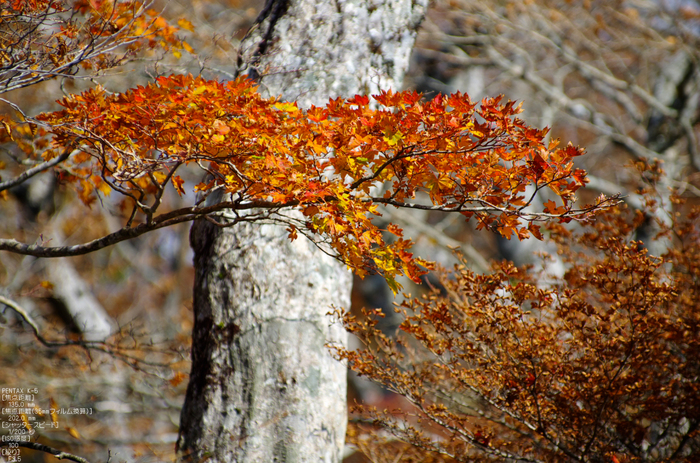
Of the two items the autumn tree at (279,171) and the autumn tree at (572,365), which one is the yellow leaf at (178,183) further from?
the autumn tree at (572,365)

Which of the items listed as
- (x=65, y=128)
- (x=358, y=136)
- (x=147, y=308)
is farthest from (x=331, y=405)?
(x=147, y=308)

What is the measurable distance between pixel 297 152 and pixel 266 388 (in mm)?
1321

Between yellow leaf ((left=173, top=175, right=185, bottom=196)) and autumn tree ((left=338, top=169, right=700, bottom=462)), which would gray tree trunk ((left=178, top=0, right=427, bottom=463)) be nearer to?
autumn tree ((left=338, top=169, right=700, bottom=462))

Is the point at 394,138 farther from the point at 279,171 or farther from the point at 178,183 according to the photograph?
the point at 178,183

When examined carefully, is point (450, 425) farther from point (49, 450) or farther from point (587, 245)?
point (49, 450)

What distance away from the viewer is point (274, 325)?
2.56 meters

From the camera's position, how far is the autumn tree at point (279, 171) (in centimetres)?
182

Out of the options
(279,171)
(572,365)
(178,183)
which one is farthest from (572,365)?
(178,183)

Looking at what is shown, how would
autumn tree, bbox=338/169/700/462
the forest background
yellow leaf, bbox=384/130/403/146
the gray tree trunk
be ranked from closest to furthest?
yellow leaf, bbox=384/130/403/146
autumn tree, bbox=338/169/700/462
the gray tree trunk
the forest background

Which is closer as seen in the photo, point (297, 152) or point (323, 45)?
point (297, 152)

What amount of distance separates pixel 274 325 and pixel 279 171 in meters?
1.04

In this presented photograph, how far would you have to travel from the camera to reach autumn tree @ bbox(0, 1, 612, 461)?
5.96 feet

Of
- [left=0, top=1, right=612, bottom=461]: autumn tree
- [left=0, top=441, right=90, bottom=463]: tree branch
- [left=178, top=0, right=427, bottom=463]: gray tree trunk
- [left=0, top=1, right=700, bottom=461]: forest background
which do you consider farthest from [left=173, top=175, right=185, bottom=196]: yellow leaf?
[left=0, top=441, right=90, bottom=463]: tree branch

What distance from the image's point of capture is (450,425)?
247 centimetres
